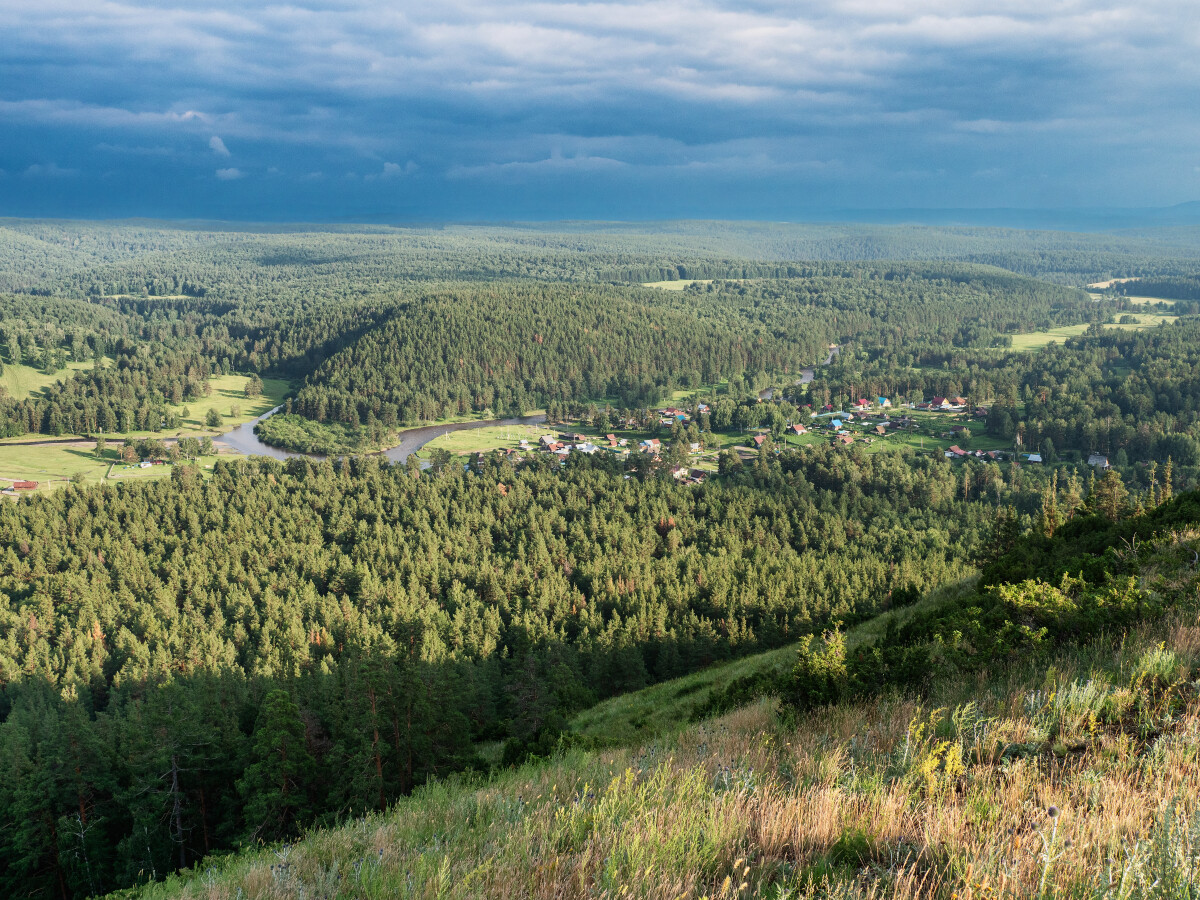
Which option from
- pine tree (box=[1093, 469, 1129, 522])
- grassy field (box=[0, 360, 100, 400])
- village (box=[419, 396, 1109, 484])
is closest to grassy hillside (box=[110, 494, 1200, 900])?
pine tree (box=[1093, 469, 1129, 522])

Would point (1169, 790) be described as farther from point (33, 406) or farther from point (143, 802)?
point (33, 406)

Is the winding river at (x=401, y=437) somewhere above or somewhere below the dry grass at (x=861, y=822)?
below

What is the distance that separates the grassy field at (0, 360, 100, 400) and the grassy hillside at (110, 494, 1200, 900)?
645ft

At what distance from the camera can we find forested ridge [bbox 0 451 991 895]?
2658 centimetres

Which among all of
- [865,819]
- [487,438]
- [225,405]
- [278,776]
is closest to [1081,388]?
[487,438]

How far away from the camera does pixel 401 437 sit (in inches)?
5960

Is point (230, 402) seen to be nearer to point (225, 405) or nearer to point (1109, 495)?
point (225, 405)

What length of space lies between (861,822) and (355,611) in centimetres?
5943

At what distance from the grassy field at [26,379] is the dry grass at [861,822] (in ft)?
645

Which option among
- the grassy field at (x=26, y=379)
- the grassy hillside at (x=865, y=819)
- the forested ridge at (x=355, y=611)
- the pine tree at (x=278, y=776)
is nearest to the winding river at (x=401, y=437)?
the forested ridge at (x=355, y=611)

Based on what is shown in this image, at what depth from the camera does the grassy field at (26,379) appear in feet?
540

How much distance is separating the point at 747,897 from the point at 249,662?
186ft

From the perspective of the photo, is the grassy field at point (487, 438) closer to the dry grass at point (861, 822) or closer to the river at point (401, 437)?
the river at point (401, 437)

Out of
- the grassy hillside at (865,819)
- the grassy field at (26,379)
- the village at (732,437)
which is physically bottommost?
the village at (732,437)
